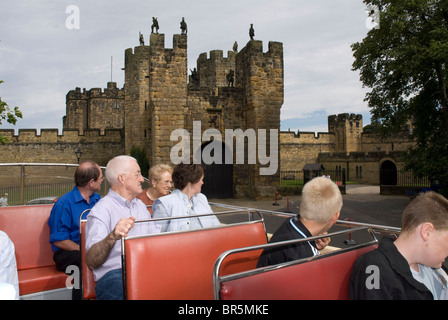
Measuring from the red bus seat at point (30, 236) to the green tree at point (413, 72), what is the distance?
41.2ft

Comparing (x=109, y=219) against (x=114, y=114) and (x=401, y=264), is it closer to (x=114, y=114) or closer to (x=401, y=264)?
(x=401, y=264)

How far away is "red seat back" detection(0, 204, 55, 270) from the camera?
3982 millimetres

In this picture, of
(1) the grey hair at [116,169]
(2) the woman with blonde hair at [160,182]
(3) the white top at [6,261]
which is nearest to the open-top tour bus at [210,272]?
(1) the grey hair at [116,169]

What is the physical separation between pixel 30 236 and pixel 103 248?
2.04 m

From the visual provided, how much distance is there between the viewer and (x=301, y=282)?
6.37 ft

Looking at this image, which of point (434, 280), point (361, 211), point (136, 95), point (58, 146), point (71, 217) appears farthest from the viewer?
point (58, 146)

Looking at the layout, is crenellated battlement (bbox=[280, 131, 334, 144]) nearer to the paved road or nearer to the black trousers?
the paved road

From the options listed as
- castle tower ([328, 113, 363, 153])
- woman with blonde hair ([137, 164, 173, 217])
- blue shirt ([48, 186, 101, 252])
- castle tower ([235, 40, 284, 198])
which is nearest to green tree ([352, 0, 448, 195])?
castle tower ([235, 40, 284, 198])

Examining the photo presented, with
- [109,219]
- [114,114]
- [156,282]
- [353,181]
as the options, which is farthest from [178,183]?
[114,114]

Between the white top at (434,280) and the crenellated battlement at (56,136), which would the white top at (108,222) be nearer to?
the white top at (434,280)

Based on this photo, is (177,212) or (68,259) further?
(177,212)

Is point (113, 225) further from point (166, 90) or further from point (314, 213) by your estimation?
point (166, 90)

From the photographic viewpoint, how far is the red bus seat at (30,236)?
3.96 m

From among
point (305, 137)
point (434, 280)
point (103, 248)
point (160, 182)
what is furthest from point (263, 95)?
point (305, 137)
